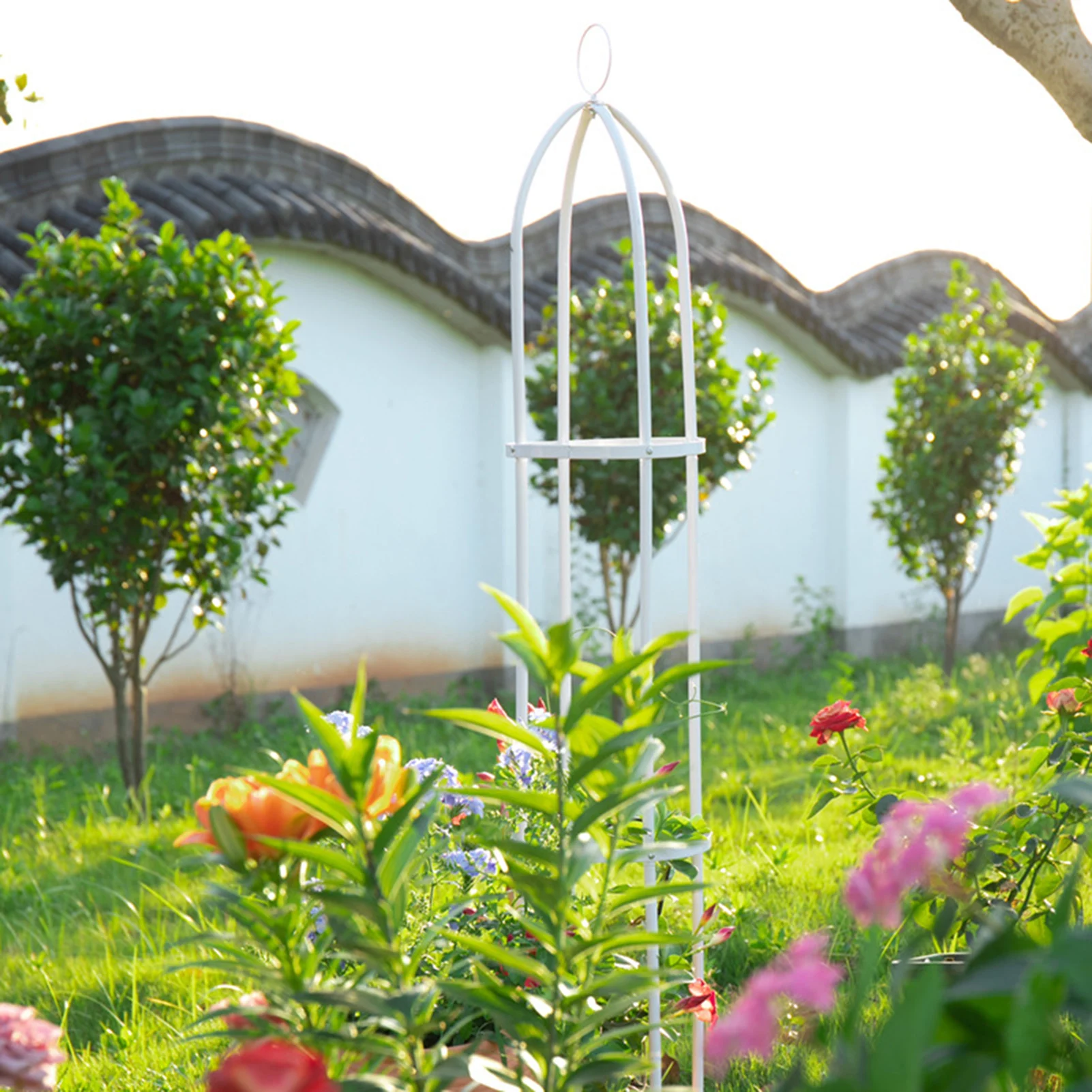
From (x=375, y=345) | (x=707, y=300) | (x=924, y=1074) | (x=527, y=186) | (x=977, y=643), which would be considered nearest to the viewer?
(x=924, y=1074)

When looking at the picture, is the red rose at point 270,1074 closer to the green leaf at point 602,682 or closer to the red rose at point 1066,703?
the green leaf at point 602,682

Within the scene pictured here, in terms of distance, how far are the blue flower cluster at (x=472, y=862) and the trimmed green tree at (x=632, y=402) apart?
3.53 meters

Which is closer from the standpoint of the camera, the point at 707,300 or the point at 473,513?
the point at 707,300

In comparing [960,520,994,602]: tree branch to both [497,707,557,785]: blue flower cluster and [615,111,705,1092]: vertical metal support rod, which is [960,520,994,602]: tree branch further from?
[497,707,557,785]: blue flower cluster

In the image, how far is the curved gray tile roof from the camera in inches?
224

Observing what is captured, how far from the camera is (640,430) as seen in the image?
6.31 feet

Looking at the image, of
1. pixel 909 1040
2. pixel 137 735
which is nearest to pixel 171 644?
pixel 137 735

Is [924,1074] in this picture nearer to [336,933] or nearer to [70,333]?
[336,933]

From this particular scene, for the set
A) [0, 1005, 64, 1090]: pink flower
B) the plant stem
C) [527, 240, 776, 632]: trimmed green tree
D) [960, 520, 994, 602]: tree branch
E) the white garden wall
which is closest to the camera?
[0, 1005, 64, 1090]: pink flower

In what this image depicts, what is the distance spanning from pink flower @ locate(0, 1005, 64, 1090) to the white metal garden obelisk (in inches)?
33.4

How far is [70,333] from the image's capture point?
4113 millimetres

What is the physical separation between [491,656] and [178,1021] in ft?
14.4

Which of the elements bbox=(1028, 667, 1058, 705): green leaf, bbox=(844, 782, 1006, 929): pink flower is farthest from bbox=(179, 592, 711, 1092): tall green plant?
bbox=(1028, 667, 1058, 705): green leaf

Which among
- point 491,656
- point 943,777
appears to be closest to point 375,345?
point 491,656
